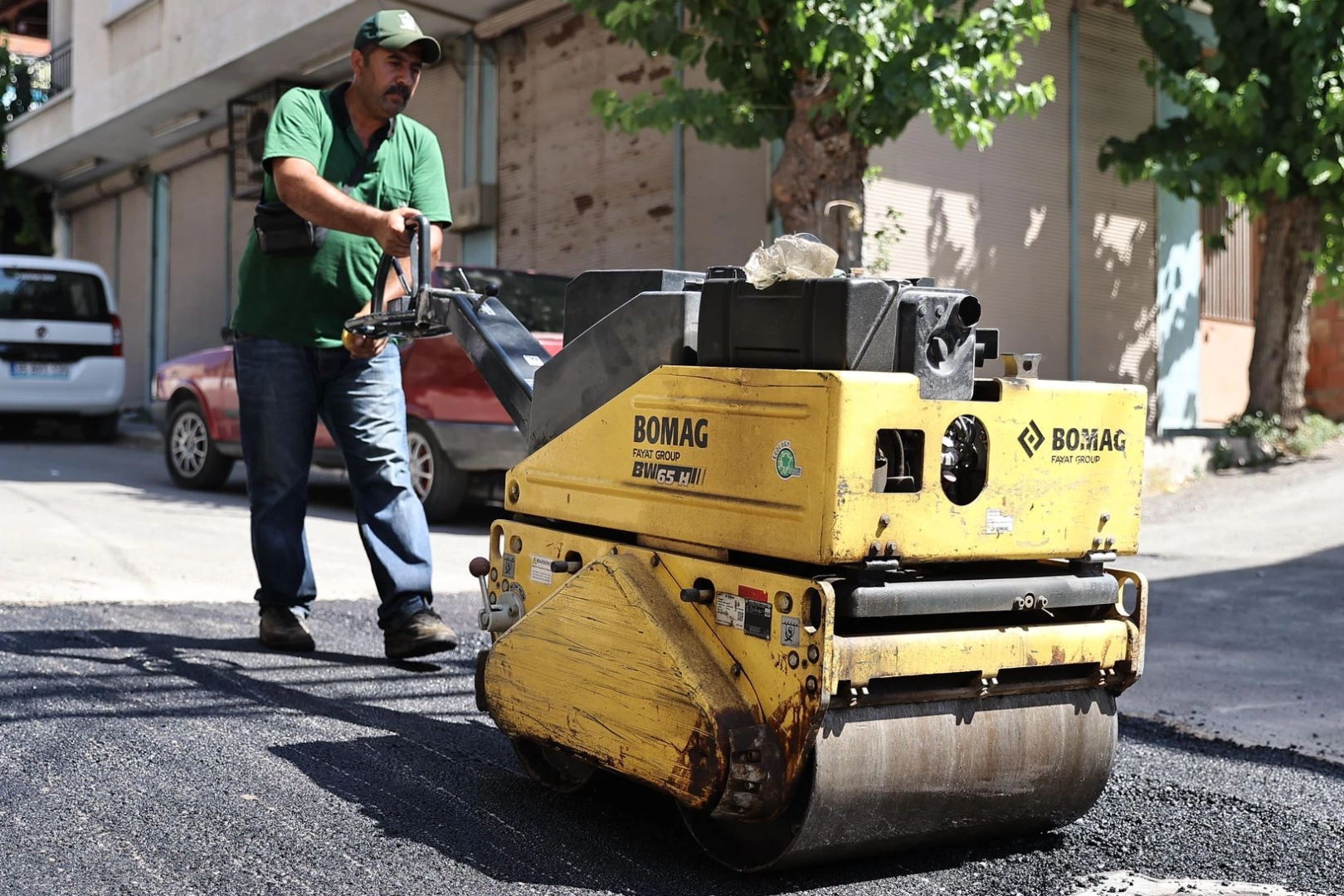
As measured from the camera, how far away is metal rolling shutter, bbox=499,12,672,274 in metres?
13.0

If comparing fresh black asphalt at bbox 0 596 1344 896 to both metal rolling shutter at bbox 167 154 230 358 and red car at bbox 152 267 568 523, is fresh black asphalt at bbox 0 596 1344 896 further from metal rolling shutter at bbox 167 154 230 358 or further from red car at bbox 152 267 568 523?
metal rolling shutter at bbox 167 154 230 358

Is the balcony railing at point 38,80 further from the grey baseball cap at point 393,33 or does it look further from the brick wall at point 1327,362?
the grey baseball cap at point 393,33

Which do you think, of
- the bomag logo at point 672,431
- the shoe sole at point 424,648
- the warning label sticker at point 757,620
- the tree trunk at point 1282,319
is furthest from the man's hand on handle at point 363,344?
the tree trunk at point 1282,319

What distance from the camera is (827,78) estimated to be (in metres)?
8.85

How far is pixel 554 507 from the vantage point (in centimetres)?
342

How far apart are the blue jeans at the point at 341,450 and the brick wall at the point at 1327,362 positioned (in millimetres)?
12715

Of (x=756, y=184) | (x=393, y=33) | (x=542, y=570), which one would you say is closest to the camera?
(x=542, y=570)

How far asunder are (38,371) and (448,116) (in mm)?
5179

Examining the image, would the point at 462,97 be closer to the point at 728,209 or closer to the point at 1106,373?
the point at 728,209

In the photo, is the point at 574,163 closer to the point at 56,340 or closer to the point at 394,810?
the point at 56,340

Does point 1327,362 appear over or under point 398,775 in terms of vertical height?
over

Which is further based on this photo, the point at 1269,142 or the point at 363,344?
the point at 1269,142

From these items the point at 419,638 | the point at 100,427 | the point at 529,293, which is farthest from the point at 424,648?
the point at 100,427

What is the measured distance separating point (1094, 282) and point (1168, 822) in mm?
10661
